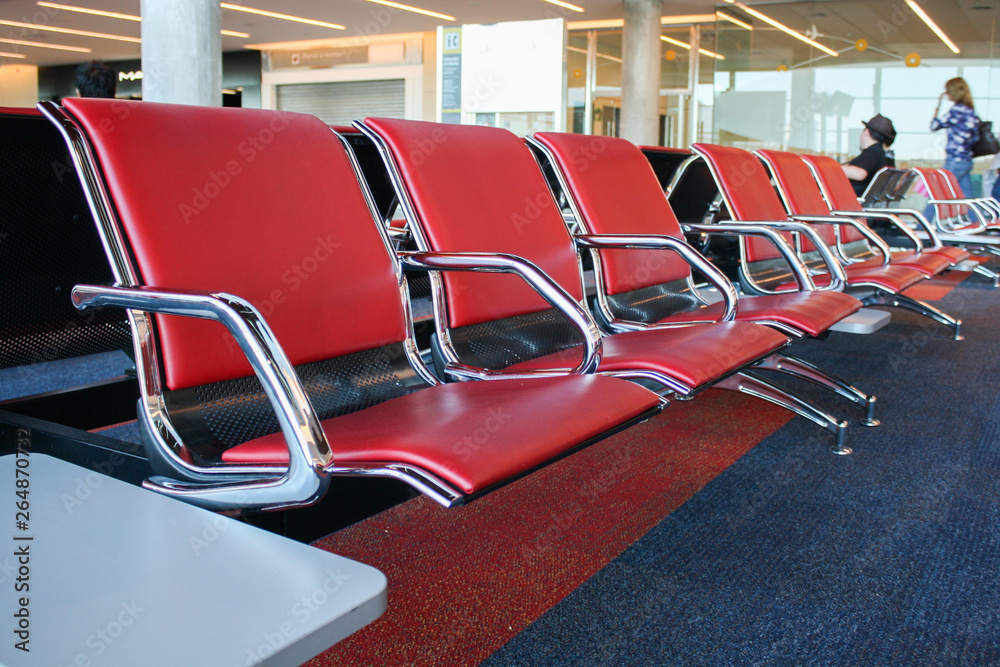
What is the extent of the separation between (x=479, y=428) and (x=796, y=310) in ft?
4.31

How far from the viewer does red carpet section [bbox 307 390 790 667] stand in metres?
1.36

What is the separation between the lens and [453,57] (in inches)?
249

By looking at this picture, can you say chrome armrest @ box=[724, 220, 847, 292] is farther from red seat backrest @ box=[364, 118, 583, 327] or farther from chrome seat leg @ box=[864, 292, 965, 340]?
red seat backrest @ box=[364, 118, 583, 327]

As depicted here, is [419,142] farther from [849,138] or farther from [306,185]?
[849,138]

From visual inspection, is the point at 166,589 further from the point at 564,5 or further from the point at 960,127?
the point at 564,5

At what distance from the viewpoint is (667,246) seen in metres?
1.94

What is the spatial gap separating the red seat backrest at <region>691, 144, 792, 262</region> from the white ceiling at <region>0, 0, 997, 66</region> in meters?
8.55

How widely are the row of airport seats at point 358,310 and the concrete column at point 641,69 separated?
29.5 ft

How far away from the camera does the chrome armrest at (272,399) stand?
94cm

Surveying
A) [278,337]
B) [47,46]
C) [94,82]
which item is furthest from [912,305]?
[47,46]

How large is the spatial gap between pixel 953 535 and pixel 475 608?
1.06 meters

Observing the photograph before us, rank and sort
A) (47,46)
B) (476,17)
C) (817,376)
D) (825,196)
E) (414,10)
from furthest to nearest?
(47,46) < (476,17) < (414,10) < (825,196) < (817,376)

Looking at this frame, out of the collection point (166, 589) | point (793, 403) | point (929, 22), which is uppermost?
point (929, 22)

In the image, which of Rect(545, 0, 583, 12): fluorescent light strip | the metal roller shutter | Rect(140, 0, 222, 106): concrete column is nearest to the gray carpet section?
Rect(140, 0, 222, 106): concrete column
